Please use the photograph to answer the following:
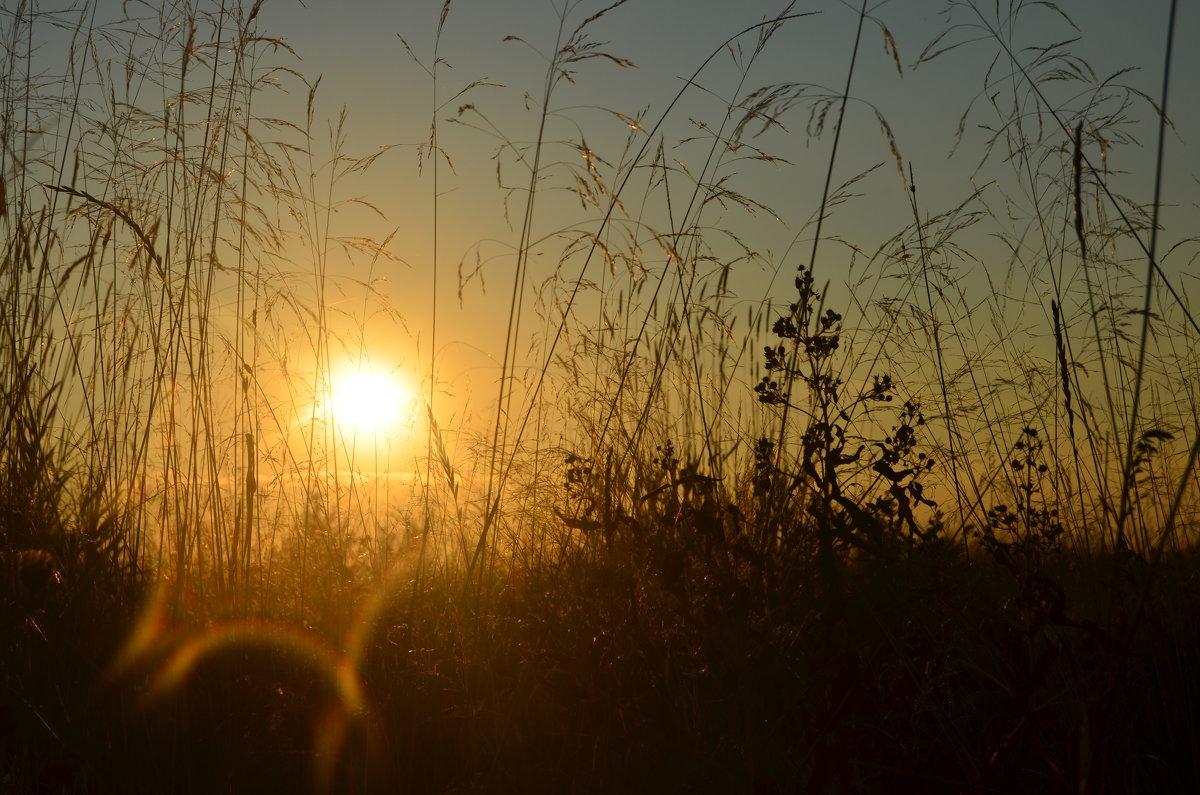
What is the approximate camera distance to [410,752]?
1.61 metres

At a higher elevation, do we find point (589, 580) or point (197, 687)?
point (589, 580)

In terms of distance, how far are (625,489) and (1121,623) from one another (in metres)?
1.33

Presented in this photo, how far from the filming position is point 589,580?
2.06 metres

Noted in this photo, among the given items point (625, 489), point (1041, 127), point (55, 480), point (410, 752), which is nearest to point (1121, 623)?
point (410, 752)

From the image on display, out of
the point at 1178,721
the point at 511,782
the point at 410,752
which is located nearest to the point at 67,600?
the point at 410,752

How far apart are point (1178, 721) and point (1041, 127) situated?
1386mm

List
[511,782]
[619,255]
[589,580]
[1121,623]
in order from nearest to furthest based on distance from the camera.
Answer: [1121,623]
[511,782]
[589,580]
[619,255]

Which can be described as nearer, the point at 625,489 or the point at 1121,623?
the point at 1121,623

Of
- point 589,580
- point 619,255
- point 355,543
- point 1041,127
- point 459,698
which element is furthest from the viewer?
point 355,543

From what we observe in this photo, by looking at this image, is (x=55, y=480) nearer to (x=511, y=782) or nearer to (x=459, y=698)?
(x=459, y=698)

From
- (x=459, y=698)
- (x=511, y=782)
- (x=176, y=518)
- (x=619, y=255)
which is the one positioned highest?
(x=619, y=255)

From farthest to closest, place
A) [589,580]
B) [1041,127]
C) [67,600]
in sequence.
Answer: [1041,127] → [589,580] → [67,600]

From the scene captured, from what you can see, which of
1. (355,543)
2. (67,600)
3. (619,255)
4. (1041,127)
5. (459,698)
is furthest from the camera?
(355,543)

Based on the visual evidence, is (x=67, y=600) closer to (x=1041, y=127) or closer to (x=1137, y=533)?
(x=1137, y=533)
